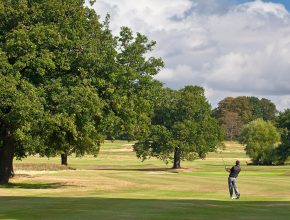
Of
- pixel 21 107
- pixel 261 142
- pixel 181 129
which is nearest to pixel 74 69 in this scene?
pixel 21 107

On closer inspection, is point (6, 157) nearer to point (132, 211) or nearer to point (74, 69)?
point (74, 69)

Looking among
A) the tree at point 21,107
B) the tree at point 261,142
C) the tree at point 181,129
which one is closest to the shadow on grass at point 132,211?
the tree at point 21,107

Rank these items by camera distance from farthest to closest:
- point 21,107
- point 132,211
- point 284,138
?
point 284,138
point 21,107
point 132,211

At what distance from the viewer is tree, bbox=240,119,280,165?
119062 millimetres

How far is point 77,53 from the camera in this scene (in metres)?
40.9

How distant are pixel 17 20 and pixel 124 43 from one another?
29.5ft

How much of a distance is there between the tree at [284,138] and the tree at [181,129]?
64.5ft

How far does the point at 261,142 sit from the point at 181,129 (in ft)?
124

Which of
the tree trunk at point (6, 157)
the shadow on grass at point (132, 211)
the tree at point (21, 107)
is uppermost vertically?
the tree at point (21, 107)

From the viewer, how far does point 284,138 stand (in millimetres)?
109875

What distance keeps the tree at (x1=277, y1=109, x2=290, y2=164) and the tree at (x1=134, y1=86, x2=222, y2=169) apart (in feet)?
64.5

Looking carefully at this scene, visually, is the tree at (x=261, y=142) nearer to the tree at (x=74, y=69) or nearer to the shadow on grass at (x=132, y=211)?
the tree at (x=74, y=69)

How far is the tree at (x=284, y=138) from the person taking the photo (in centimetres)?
10925

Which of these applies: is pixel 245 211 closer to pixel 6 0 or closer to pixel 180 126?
pixel 6 0
